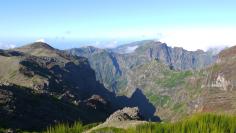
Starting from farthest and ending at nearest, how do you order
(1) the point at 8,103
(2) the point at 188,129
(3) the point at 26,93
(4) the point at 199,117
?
(3) the point at 26,93
(1) the point at 8,103
(4) the point at 199,117
(2) the point at 188,129

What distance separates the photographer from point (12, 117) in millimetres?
155250

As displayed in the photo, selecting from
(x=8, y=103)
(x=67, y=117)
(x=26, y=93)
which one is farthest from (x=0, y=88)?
(x=67, y=117)

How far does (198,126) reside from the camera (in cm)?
2523

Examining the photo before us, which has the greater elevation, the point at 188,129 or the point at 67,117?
the point at 188,129

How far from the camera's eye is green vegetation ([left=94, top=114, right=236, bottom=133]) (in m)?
24.7

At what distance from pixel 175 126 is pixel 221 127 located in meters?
2.74

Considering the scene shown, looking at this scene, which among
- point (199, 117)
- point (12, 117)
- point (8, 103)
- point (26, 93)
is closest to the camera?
point (199, 117)

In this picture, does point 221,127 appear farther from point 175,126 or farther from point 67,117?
point 67,117

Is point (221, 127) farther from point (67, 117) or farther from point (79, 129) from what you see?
point (67, 117)

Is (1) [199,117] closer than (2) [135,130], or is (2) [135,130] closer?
(2) [135,130]

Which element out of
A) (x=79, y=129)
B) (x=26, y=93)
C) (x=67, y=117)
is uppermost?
(x=79, y=129)

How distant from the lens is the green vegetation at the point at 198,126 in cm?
2467

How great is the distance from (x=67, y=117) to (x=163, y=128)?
564 ft

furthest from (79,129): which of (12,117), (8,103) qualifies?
(8,103)
